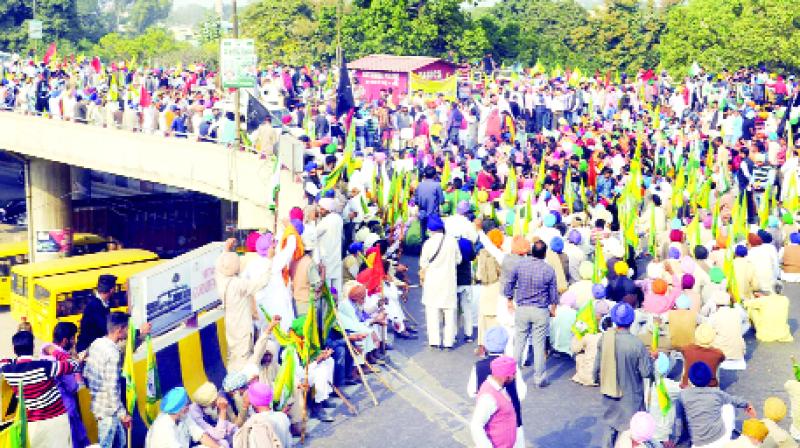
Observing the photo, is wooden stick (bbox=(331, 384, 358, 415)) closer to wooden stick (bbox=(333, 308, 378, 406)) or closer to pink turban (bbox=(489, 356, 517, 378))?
wooden stick (bbox=(333, 308, 378, 406))

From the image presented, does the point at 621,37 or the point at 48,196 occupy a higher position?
the point at 621,37

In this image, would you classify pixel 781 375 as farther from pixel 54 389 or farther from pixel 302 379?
pixel 54 389

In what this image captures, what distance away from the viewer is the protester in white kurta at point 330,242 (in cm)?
1377

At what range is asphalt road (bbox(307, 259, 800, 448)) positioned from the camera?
1129 cm

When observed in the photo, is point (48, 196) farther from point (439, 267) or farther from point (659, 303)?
point (659, 303)

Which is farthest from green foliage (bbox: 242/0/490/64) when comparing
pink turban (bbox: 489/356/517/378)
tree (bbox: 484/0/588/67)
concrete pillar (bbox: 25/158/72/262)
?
pink turban (bbox: 489/356/517/378)

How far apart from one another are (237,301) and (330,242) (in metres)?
2.22

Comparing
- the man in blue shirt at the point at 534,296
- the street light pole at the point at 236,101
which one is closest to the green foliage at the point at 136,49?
the street light pole at the point at 236,101

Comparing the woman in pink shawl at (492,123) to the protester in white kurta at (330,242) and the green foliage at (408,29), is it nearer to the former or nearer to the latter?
the protester in white kurta at (330,242)

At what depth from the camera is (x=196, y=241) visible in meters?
33.6

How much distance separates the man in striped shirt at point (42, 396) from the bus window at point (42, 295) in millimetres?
13548

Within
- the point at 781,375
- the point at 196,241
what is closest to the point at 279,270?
the point at 781,375

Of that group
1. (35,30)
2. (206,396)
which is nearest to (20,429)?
(206,396)

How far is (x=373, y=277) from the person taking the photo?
44.3ft
